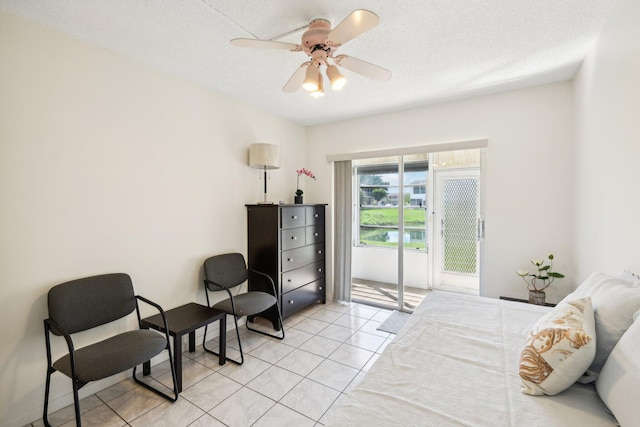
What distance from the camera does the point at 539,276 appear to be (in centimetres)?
275

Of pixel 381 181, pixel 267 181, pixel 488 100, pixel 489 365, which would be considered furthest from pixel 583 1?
pixel 267 181

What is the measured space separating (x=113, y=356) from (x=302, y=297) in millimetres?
2060

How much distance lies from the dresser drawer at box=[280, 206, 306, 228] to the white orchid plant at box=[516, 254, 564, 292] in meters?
2.33

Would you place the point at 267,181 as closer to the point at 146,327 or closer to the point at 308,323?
the point at 308,323

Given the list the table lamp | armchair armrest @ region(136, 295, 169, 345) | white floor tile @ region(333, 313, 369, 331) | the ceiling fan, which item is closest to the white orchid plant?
white floor tile @ region(333, 313, 369, 331)

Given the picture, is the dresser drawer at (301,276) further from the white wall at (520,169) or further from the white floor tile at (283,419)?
the white wall at (520,169)

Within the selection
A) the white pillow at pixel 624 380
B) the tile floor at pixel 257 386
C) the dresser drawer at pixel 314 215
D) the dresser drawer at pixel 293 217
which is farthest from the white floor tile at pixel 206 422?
the dresser drawer at pixel 314 215

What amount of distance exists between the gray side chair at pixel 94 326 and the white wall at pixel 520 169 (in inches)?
125

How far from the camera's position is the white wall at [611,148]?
149 cm

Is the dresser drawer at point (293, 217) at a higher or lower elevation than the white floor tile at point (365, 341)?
higher

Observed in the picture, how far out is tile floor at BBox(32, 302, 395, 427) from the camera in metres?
1.85

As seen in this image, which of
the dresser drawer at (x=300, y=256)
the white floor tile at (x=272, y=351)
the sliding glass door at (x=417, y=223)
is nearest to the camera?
the white floor tile at (x=272, y=351)

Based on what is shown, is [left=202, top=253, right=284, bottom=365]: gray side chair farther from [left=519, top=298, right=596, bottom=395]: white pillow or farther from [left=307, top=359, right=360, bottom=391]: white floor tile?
[left=519, top=298, right=596, bottom=395]: white pillow

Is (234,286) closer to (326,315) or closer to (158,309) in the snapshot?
(158,309)
